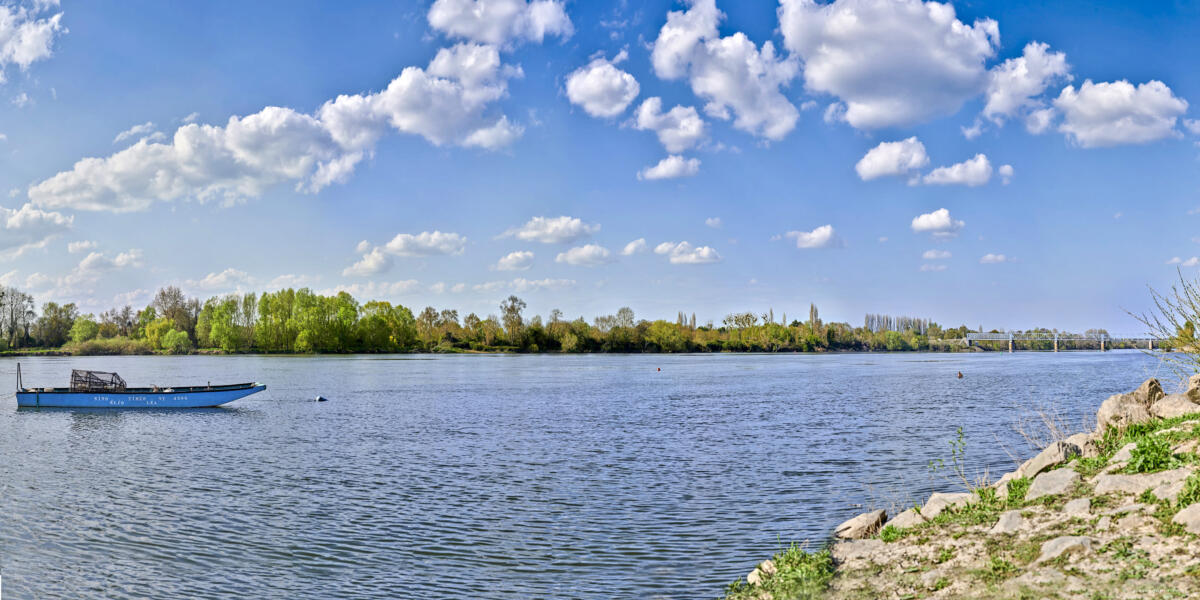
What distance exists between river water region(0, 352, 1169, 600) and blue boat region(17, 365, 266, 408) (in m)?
3.53

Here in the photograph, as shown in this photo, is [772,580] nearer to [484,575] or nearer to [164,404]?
[484,575]

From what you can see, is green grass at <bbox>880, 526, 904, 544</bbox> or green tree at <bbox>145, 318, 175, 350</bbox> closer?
green grass at <bbox>880, 526, 904, 544</bbox>

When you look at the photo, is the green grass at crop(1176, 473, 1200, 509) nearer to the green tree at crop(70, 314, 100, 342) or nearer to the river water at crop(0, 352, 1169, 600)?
the river water at crop(0, 352, 1169, 600)

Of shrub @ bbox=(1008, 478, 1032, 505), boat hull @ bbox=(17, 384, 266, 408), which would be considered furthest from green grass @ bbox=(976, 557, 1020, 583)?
boat hull @ bbox=(17, 384, 266, 408)

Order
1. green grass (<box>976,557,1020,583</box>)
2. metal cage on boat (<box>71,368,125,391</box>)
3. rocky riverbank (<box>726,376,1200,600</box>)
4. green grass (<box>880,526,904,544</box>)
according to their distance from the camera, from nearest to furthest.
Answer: rocky riverbank (<box>726,376,1200,600</box>)
green grass (<box>976,557,1020,583</box>)
green grass (<box>880,526,904,544</box>)
metal cage on boat (<box>71,368,125,391</box>)

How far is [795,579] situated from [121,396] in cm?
5169

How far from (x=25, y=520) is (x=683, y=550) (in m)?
→ 16.2

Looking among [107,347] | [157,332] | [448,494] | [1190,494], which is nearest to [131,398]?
[448,494]

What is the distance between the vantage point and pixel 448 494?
2112 centimetres

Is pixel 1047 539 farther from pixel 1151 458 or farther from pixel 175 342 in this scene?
pixel 175 342

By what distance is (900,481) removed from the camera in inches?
855

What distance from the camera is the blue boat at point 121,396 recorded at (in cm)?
4950

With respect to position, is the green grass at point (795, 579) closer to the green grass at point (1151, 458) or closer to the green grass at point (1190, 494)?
the green grass at point (1190, 494)

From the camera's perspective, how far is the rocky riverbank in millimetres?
8617
